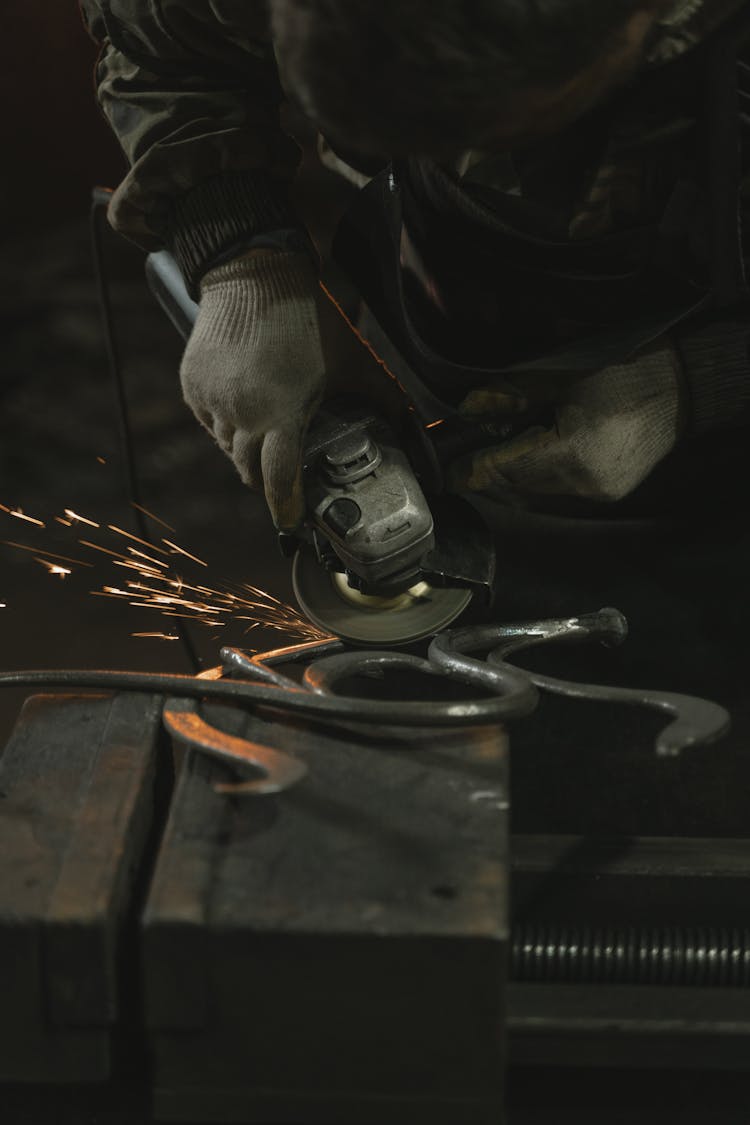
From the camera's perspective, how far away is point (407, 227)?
177cm

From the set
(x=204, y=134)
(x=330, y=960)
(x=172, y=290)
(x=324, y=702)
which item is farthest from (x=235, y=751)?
(x=172, y=290)

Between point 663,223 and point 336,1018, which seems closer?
point 336,1018

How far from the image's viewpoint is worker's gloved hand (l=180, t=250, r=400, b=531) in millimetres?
1633

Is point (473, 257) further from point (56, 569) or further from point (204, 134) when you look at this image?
point (56, 569)

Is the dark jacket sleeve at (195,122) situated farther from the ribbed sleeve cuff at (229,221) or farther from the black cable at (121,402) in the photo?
the black cable at (121,402)

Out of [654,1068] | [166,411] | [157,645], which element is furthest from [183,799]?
[166,411]

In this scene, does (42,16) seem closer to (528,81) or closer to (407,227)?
(407,227)

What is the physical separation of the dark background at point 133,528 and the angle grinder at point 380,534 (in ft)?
0.61

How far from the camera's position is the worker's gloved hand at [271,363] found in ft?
5.36

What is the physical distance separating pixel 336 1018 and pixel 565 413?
0.97 metres

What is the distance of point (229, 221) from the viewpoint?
65.1 inches

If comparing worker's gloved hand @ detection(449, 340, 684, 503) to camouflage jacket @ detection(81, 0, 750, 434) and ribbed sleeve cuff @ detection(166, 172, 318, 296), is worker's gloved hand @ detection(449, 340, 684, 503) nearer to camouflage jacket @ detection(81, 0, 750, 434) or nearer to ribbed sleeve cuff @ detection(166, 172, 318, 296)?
camouflage jacket @ detection(81, 0, 750, 434)

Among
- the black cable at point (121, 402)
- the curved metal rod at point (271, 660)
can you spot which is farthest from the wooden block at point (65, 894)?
the black cable at point (121, 402)

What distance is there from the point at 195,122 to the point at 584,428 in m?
0.64
